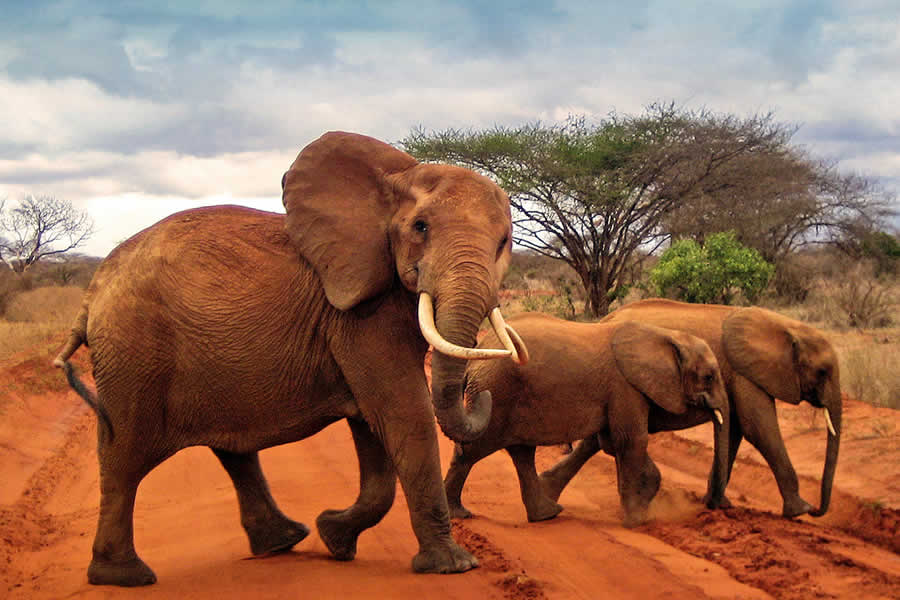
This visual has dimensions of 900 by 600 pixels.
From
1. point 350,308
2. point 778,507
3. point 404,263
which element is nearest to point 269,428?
point 350,308

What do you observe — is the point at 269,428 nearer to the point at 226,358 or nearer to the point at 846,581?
the point at 226,358

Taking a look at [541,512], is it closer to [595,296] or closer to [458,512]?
[458,512]

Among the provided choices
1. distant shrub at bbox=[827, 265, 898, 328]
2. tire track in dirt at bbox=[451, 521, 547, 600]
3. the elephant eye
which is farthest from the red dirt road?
distant shrub at bbox=[827, 265, 898, 328]

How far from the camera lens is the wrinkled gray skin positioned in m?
8.31

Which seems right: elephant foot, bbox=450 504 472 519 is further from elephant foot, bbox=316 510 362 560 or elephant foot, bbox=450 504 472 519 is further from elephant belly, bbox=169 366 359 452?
elephant belly, bbox=169 366 359 452

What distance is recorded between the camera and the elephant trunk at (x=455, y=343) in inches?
204

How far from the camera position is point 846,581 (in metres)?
6.27

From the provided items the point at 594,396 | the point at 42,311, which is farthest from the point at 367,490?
the point at 42,311

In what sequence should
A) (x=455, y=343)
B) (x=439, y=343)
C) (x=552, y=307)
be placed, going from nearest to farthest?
(x=439, y=343) < (x=455, y=343) < (x=552, y=307)

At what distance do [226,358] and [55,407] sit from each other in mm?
10758

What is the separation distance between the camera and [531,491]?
8391 mm

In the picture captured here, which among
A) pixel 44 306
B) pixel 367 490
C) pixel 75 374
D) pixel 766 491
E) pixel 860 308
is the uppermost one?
pixel 44 306

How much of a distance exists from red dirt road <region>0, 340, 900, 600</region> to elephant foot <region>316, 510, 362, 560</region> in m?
0.11

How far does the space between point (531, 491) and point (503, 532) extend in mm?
838
